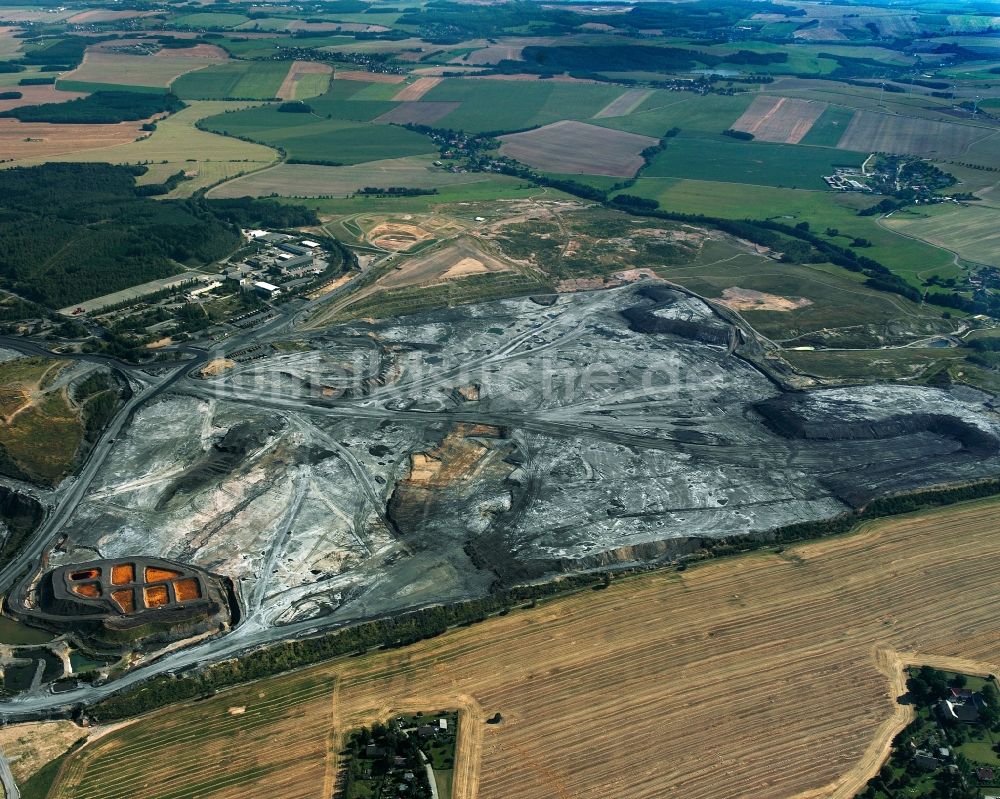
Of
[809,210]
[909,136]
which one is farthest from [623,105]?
[809,210]

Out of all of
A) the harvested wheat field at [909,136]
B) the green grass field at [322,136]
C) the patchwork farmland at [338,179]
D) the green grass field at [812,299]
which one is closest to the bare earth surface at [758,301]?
the green grass field at [812,299]

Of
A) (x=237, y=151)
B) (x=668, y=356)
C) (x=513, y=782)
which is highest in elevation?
(x=237, y=151)

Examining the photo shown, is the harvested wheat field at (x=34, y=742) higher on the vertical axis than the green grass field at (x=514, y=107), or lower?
lower

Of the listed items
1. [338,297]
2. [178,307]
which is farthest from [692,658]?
[178,307]

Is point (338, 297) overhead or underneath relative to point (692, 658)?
overhead

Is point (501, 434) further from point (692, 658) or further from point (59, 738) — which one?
point (59, 738)

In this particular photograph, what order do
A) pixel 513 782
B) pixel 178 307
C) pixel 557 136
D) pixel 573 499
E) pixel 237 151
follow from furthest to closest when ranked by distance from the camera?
pixel 557 136
pixel 237 151
pixel 178 307
pixel 573 499
pixel 513 782

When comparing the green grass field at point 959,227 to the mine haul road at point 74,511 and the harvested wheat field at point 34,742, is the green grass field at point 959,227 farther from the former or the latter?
the harvested wheat field at point 34,742

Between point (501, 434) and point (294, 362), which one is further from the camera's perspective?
point (294, 362)
